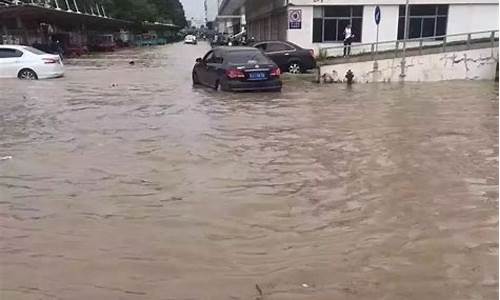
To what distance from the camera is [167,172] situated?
7496 mm

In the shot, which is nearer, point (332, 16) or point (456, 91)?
point (456, 91)

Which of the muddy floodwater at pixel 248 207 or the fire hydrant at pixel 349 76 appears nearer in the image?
the muddy floodwater at pixel 248 207

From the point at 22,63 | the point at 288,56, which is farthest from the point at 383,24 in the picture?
the point at 22,63

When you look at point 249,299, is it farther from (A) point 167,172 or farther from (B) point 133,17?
(B) point 133,17

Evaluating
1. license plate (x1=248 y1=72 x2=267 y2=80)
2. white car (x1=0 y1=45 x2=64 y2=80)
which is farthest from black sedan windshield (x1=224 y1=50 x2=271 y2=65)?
white car (x1=0 y1=45 x2=64 y2=80)

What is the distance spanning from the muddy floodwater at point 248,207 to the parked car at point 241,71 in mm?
3989

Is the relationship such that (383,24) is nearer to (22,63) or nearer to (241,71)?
(241,71)

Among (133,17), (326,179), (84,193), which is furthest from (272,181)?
(133,17)

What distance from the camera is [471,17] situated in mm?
30938

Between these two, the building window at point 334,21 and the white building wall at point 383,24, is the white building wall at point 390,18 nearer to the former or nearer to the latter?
the white building wall at point 383,24

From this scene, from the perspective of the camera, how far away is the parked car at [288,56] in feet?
75.3

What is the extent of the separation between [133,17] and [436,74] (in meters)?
73.0

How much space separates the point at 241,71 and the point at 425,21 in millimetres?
18159

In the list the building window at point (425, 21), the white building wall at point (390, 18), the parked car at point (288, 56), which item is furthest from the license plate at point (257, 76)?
the building window at point (425, 21)
